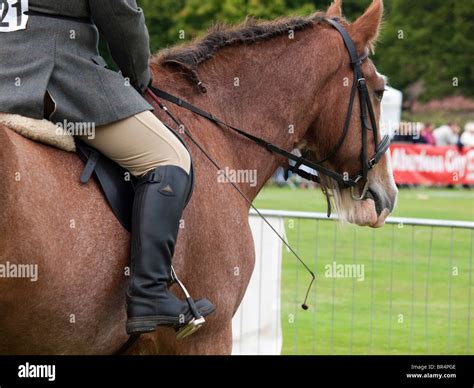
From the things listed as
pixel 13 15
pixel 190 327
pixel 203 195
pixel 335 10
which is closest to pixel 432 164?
pixel 335 10

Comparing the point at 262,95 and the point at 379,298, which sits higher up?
the point at 262,95

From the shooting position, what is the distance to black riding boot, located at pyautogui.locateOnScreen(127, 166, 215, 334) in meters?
4.79

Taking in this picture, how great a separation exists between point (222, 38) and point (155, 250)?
1.75 metres

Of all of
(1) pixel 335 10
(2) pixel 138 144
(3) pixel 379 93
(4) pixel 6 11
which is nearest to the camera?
(4) pixel 6 11

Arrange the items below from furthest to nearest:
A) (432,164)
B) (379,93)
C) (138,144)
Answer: (432,164) < (379,93) < (138,144)

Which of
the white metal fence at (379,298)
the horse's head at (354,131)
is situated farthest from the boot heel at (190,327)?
the white metal fence at (379,298)

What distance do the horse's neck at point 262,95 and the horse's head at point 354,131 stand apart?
12 cm

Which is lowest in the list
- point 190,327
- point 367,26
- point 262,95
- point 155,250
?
point 190,327

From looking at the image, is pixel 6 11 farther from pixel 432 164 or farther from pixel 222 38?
pixel 432 164

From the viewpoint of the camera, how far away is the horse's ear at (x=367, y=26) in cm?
615

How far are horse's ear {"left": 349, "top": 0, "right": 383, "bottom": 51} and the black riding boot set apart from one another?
1822mm

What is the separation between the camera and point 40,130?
4660mm

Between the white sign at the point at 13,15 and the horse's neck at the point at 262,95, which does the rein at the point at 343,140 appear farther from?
the white sign at the point at 13,15
